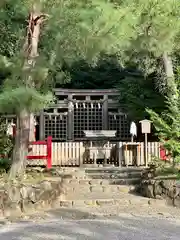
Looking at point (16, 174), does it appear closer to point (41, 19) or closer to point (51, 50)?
point (51, 50)

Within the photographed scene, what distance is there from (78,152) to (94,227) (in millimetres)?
7001

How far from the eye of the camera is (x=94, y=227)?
5547 millimetres

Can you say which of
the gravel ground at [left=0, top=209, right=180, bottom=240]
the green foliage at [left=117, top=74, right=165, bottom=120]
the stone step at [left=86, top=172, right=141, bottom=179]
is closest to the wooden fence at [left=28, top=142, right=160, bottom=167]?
the green foliage at [left=117, top=74, right=165, bottom=120]

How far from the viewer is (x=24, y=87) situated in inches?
264

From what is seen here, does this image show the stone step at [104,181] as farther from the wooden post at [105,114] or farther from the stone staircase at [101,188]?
the wooden post at [105,114]

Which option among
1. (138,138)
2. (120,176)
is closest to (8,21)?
(120,176)

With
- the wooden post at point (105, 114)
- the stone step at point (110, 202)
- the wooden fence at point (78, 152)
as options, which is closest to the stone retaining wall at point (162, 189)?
the stone step at point (110, 202)

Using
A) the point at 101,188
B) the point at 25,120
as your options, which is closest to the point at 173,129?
the point at 101,188

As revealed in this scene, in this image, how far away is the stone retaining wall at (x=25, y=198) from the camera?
696 centimetres

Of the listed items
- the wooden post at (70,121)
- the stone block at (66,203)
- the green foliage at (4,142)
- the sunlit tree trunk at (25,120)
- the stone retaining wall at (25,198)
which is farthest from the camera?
the wooden post at (70,121)

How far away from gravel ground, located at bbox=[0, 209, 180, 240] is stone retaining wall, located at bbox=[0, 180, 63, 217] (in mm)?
443

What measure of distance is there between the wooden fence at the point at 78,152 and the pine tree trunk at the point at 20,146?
442 cm

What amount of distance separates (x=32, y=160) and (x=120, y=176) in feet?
11.1

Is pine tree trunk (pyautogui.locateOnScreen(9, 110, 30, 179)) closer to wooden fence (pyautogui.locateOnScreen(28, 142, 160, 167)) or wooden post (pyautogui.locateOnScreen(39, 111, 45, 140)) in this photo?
wooden fence (pyautogui.locateOnScreen(28, 142, 160, 167))
